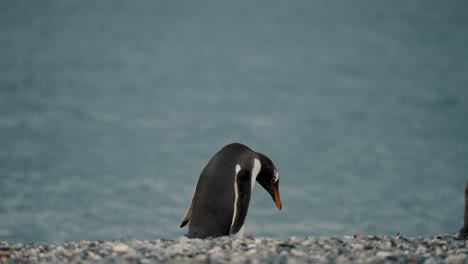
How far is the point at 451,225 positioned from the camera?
18.6m

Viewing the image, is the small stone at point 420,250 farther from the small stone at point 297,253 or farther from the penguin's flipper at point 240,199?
the penguin's flipper at point 240,199

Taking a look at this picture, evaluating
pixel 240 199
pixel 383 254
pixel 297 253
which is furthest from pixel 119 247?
pixel 383 254

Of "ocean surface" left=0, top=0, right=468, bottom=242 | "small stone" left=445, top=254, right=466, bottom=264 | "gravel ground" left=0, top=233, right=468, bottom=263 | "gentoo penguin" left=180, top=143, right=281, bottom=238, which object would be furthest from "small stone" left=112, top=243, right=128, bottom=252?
"ocean surface" left=0, top=0, right=468, bottom=242

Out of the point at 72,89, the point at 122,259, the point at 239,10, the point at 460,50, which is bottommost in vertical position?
the point at 122,259

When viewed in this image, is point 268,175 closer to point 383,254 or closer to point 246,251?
point 246,251

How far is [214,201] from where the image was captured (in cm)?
715

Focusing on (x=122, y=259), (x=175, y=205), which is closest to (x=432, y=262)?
(x=122, y=259)

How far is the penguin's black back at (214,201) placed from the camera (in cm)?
713

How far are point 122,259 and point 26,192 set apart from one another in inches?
589

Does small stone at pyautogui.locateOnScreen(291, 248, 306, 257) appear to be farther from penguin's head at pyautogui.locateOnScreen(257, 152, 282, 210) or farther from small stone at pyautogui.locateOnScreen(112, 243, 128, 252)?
penguin's head at pyautogui.locateOnScreen(257, 152, 282, 210)

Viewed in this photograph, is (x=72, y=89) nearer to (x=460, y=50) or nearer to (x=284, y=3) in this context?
(x=460, y=50)

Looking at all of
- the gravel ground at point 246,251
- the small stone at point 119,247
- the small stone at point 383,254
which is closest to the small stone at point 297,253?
the gravel ground at point 246,251

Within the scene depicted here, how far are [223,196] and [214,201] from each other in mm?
96

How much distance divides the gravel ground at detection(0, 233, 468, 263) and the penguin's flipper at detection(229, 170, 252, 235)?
99 centimetres
